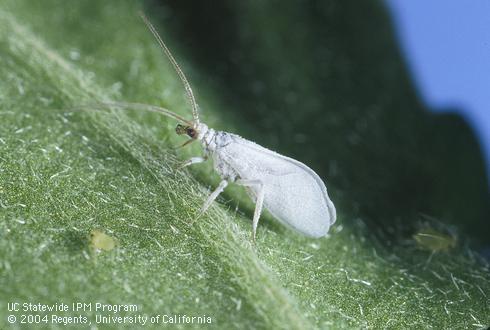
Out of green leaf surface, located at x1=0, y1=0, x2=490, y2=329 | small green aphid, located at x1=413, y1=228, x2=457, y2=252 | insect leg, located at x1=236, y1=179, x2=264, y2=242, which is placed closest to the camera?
green leaf surface, located at x1=0, y1=0, x2=490, y2=329

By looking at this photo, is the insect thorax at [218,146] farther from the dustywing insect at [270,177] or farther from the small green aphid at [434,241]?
the small green aphid at [434,241]

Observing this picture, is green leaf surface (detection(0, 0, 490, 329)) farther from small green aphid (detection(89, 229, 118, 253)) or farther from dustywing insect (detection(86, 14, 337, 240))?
dustywing insect (detection(86, 14, 337, 240))

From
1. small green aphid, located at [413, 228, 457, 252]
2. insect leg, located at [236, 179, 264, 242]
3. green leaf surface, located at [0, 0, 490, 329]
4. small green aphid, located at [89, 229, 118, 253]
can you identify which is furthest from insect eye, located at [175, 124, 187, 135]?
small green aphid, located at [413, 228, 457, 252]

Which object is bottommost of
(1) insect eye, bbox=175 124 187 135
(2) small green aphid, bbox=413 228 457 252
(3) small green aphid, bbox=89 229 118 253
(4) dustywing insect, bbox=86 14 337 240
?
(3) small green aphid, bbox=89 229 118 253

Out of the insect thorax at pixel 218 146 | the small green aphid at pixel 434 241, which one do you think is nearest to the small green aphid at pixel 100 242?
the insect thorax at pixel 218 146

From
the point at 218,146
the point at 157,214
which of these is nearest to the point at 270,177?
the point at 218,146

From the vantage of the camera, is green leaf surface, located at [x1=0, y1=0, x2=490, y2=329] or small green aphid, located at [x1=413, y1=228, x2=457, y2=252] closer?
green leaf surface, located at [x1=0, y1=0, x2=490, y2=329]

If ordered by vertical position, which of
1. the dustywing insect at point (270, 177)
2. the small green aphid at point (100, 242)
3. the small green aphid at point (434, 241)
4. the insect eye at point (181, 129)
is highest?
the small green aphid at point (434, 241)

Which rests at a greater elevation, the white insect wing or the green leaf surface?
the white insect wing
